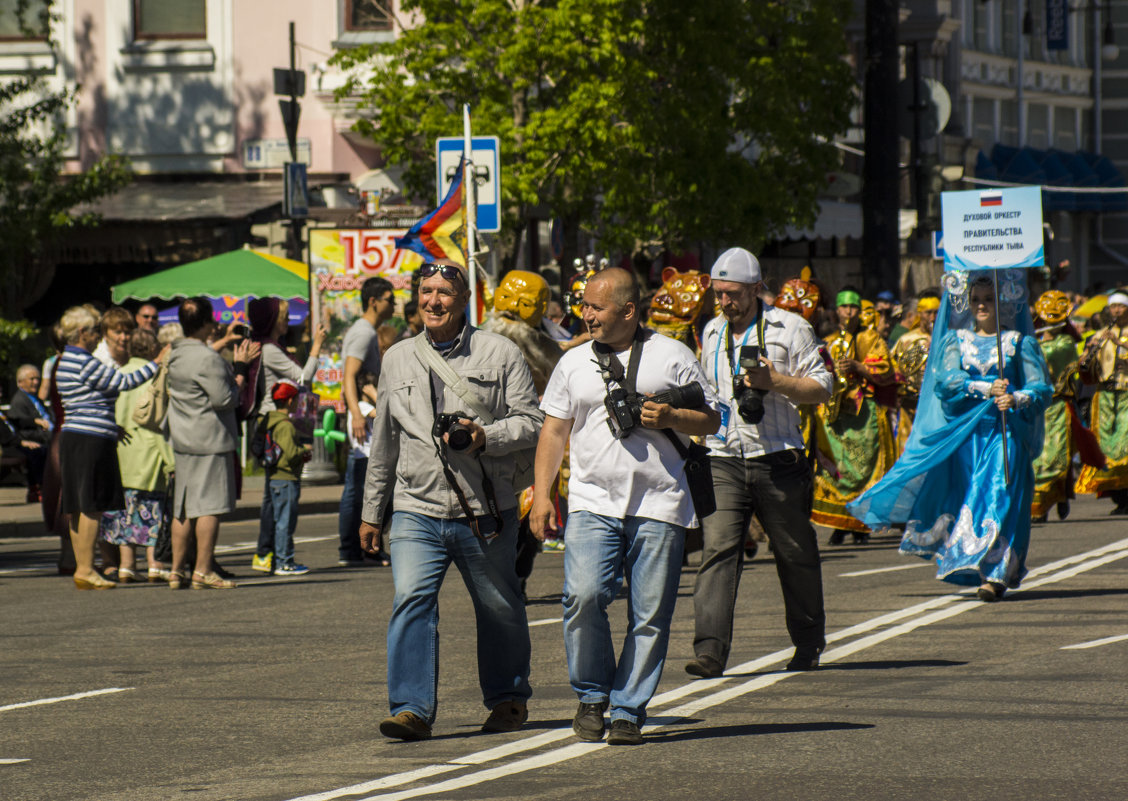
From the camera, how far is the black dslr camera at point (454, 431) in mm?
7762

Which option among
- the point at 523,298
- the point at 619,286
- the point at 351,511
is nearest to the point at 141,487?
the point at 351,511

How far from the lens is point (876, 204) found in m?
25.0

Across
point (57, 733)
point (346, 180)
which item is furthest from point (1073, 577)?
point (346, 180)

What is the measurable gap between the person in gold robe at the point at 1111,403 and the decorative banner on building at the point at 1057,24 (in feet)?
141

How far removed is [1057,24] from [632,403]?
54919mm

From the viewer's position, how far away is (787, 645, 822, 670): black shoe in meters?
9.45

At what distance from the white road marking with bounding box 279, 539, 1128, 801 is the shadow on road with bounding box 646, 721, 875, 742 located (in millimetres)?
159

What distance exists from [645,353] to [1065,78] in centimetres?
5778

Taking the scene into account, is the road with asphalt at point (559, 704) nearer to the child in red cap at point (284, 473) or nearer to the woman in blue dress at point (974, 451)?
the woman in blue dress at point (974, 451)

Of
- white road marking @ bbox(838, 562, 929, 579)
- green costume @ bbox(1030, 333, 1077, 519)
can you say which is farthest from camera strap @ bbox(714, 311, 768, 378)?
green costume @ bbox(1030, 333, 1077, 519)

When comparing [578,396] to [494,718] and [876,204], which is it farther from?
[876,204]

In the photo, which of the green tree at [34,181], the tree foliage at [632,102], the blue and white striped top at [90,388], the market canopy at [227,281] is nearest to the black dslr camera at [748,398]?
the blue and white striped top at [90,388]

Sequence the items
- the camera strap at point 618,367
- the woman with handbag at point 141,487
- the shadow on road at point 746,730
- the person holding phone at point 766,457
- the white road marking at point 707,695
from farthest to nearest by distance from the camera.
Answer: the woman with handbag at point 141,487, the person holding phone at point 766,457, the shadow on road at point 746,730, the camera strap at point 618,367, the white road marking at point 707,695

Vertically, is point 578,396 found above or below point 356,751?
above
